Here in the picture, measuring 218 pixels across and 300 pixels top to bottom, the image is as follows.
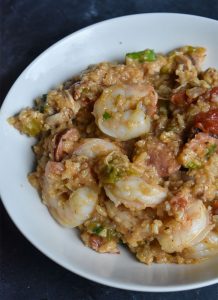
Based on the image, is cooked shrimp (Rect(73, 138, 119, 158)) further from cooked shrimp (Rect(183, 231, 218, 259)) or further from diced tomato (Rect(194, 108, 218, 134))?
cooked shrimp (Rect(183, 231, 218, 259))

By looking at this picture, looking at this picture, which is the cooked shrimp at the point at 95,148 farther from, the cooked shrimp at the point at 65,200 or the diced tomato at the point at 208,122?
the diced tomato at the point at 208,122

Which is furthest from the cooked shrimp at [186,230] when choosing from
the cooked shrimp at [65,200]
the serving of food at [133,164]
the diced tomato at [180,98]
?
the diced tomato at [180,98]

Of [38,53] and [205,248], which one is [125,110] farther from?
[38,53]

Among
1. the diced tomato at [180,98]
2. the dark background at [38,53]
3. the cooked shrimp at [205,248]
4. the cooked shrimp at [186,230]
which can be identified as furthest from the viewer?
the dark background at [38,53]

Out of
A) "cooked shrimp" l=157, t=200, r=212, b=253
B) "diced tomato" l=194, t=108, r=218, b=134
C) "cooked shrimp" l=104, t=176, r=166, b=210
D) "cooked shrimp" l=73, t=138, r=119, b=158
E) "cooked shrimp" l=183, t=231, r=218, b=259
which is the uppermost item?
"diced tomato" l=194, t=108, r=218, b=134

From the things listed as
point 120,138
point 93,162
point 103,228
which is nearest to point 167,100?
point 120,138

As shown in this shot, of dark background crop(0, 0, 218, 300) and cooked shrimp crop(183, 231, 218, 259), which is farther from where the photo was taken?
dark background crop(0, 0, 218, 300)

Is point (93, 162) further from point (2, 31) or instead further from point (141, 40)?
point (2, 31)

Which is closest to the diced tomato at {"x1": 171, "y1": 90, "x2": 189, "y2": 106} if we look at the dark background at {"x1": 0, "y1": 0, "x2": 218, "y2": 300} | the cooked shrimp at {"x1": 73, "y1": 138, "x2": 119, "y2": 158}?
the cooked shrimp at {"x1": 73, "y1": 138, "x2": 119, "y2": 158}
